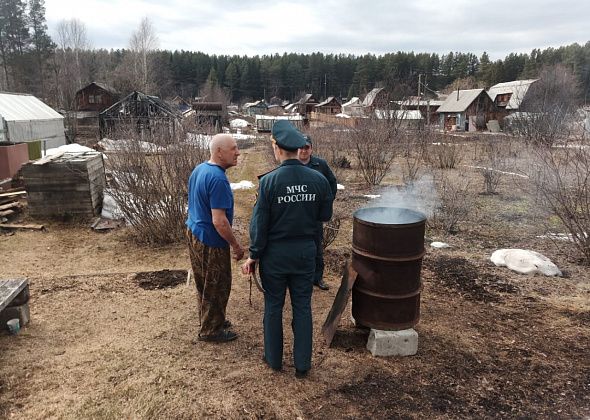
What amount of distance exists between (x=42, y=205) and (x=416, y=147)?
12094 millimetres

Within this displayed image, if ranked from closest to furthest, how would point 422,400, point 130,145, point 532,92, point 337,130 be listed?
1. point 422,400
2. point 130,145
3. point 337,130
4. point 532,92

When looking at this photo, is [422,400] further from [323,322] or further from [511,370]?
[323,322]

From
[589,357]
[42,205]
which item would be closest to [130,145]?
[42,205]

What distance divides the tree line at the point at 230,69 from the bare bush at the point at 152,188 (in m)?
11.6

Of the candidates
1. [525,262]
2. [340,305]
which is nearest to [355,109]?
[525,262]

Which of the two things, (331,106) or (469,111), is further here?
(331,106)

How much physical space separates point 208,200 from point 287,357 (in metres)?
1.46

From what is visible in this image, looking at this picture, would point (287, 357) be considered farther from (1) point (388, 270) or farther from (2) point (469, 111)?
(2) point (469, 111)

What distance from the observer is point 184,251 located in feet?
21.6

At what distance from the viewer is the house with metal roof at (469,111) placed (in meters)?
45.1

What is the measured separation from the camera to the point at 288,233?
302 cm

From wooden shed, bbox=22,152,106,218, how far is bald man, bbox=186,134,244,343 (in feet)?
17.9

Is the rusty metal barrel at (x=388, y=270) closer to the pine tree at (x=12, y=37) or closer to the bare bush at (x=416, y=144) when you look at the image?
the bare bush at (x=416, y=144)

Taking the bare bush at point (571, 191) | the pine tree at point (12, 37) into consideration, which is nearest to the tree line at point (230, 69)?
the pine tree at point (12, 37)
